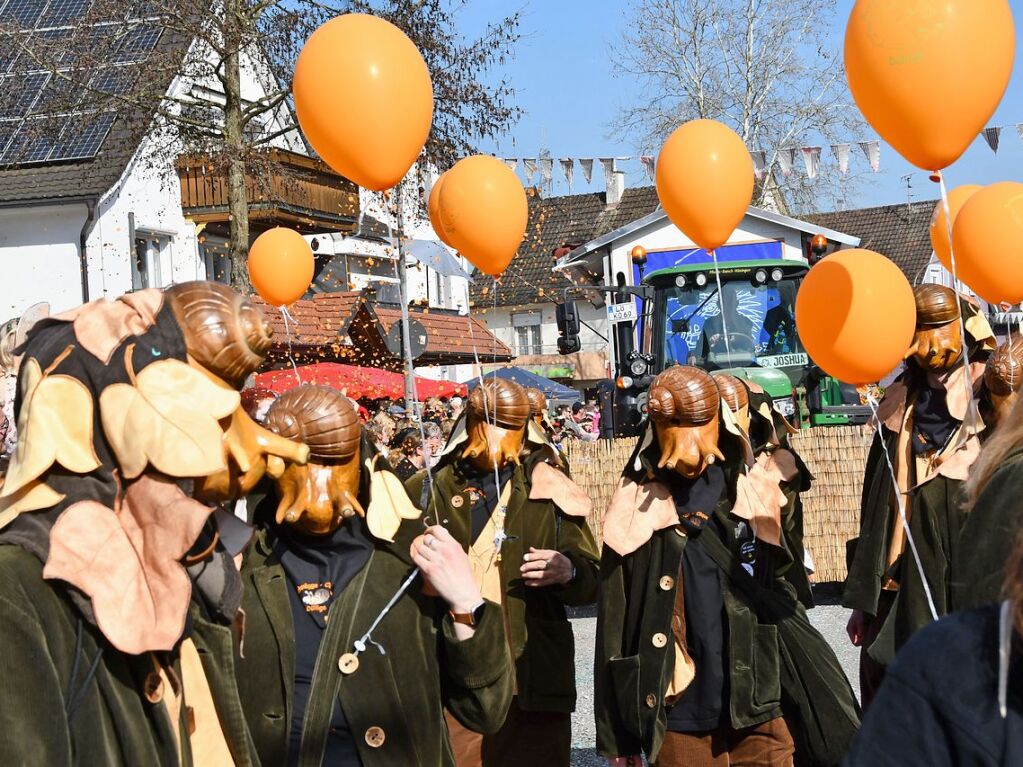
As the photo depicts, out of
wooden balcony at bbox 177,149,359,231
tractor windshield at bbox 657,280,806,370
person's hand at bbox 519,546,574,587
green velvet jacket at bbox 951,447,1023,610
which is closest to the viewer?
green velvet jacket at bbox 951,447,1023,610

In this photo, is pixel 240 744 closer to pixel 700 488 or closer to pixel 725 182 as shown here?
pixel 700 488

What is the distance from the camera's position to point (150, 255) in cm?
2373

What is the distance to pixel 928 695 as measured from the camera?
56.1 inches

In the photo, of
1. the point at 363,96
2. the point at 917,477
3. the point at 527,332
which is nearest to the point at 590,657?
the point at 917,477

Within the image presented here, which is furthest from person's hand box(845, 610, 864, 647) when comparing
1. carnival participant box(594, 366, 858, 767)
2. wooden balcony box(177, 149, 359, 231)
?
wooden balcony box(177, 149, 359, 231)

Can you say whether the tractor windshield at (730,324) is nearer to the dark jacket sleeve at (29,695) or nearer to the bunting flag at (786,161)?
the bunting flag at (786,161)

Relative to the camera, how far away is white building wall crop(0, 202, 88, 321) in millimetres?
22312

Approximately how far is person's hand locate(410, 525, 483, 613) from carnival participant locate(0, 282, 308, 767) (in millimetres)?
859

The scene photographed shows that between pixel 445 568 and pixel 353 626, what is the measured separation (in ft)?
1.09

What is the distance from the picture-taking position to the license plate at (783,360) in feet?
40.3

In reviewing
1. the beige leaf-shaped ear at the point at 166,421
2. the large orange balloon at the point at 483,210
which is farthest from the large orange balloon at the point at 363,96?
the beige leaf-shaped ear at the point at 166,421

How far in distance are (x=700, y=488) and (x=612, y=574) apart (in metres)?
0.45

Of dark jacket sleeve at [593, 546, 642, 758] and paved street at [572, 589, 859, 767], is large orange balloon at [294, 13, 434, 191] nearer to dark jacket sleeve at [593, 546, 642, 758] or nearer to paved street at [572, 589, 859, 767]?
dark jacket sleeve at [593, 546, 642, 758]

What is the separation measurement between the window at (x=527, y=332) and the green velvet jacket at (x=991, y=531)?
42.3 metres
